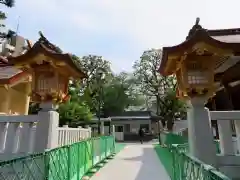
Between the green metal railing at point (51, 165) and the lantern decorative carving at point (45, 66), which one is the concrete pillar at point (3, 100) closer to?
the lantern decorative carving at point (45, 66)

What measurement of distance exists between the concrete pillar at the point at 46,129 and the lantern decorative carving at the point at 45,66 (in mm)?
245

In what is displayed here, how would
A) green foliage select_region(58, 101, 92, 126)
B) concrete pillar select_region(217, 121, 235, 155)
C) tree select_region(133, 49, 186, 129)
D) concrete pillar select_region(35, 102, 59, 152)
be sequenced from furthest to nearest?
tree select_region(133, 49, 186, 129) < green foliage select_region(58, 101, 92, 126) < concrete pillar select_region(35, 102, 59, 152) < concrete pillar select_region(217, 121, 235, 155)

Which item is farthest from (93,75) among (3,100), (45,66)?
(45,66)

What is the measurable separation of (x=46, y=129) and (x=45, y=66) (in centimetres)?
151

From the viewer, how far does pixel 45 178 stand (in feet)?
11.4

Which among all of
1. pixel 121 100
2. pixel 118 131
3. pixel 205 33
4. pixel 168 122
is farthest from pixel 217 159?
pixel 121 100

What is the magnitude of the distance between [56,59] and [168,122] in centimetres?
2467

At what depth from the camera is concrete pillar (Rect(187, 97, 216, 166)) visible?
4.03m

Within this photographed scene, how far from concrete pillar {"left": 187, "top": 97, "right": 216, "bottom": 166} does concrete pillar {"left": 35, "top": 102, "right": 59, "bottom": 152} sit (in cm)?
314

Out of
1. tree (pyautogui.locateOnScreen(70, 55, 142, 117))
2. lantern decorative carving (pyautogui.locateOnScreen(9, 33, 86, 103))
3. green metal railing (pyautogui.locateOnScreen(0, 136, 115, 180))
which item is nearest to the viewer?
green metal railing (pyautogui.locateOnScreen(0, 136, 115, 180))

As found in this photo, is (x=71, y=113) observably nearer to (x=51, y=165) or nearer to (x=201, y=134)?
(x=51, y=165)

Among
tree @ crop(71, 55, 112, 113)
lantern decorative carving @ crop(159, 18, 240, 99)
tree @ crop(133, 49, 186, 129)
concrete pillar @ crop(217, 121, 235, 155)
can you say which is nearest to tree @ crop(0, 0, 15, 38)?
lantern decorative carving @ crop(159, 18, 240, 99)

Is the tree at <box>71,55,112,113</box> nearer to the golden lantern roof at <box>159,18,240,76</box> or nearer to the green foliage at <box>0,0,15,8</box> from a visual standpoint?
the green foliage at <box>0,0,15,8</box>

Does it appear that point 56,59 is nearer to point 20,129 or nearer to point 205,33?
point 20,129
